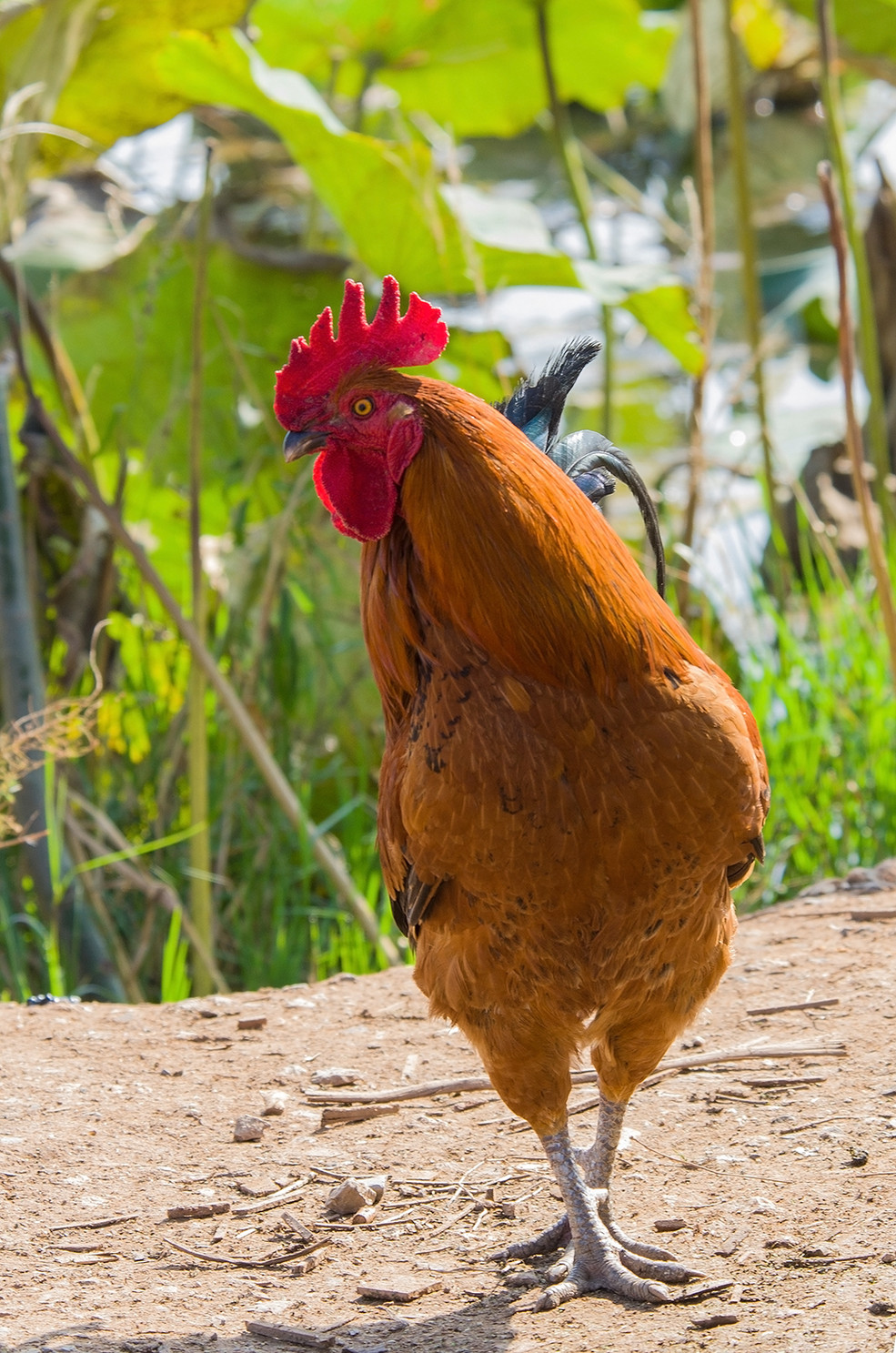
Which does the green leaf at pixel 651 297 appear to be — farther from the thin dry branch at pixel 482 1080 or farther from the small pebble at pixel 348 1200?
the small pebble at pixel 348 1200

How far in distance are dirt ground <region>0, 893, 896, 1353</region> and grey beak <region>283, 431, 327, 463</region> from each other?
148cm

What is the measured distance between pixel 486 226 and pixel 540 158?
1105 centimetres

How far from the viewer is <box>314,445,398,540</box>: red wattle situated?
2.29 m

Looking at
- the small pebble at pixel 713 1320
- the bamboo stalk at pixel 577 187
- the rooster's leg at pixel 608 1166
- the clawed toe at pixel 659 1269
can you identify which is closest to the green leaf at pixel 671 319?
the bamboo stalk at pixel 577 187

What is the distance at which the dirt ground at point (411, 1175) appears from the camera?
2.22 metres

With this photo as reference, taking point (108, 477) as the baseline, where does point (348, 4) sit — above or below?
above

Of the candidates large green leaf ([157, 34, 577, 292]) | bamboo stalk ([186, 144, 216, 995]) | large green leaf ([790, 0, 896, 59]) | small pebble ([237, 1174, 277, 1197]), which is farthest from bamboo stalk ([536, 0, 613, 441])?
small pebble ([237, 1174, 277, 1197])

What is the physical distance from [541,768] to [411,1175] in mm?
1175

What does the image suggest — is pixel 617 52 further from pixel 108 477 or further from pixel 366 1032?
pixel 366 1032

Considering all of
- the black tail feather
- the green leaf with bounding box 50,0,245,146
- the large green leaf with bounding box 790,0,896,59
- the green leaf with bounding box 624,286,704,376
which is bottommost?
the black tail feather

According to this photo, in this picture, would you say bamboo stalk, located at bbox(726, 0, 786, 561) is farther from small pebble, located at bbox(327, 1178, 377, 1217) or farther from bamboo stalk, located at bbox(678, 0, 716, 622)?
small pebble, located at bbox(327, 1178, 377, 1217)

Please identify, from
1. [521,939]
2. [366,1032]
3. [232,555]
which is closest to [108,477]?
[232,555]

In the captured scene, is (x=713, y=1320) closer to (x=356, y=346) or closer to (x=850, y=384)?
(x=356, y=346)

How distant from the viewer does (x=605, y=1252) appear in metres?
2.39
